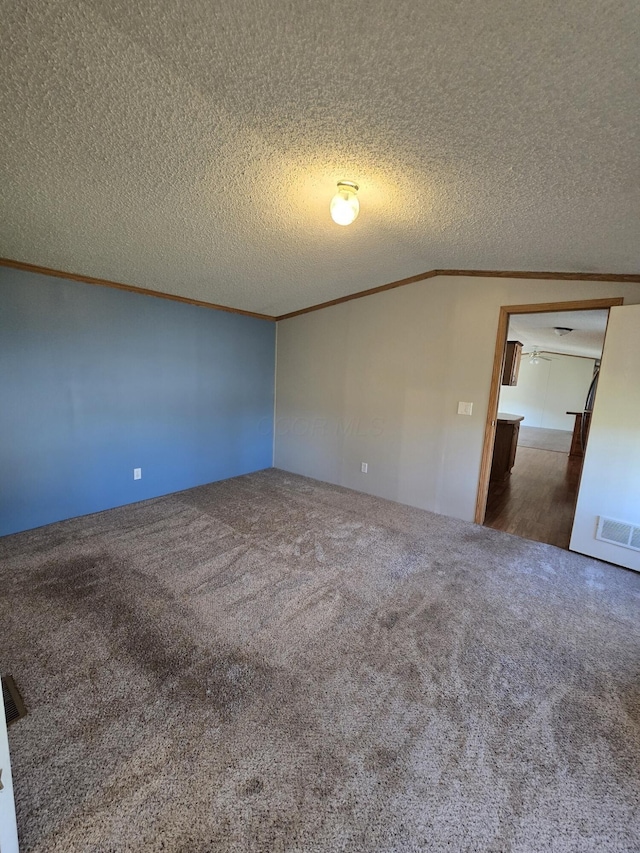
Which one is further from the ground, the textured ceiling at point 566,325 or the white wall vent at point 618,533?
the textured ceiling at point 566,325

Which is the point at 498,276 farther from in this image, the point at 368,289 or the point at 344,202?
the point at 344,202

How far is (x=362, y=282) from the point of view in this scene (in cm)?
367

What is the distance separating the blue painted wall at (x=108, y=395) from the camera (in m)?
2.79

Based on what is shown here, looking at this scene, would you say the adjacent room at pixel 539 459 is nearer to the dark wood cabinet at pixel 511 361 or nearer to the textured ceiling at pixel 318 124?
the dark wood cabinet at pixel 511 361

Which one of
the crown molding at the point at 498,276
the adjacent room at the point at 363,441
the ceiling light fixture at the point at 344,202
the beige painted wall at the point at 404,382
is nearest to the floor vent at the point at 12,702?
the adjacent room at the point at 363,441

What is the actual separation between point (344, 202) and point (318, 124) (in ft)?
1.39

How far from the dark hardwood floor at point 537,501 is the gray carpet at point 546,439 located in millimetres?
1430

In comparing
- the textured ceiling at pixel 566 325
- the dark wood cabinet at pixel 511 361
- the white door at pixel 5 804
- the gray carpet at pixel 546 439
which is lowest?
the gray carpet at pixel 546 439

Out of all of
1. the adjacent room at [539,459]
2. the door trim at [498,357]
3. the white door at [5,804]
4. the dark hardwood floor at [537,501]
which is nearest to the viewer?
the white door at [5,804]

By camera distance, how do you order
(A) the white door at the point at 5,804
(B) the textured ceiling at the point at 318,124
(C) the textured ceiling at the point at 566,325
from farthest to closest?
1. (C) the textured ceiling at the point at 566,325
2. (B) the textured ceiling at the point at 318,124
3. (A) the white door at the point at 5,804

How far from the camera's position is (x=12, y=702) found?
4.76ft

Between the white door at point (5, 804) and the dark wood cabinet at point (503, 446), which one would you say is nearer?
the white door at point (5, 804)

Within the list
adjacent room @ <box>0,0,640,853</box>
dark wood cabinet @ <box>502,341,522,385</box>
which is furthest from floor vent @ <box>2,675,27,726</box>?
dark wood cabinet @ <box>502,341,522,385</box>

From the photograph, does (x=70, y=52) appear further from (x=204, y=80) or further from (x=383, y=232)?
(x=383, y=232)
